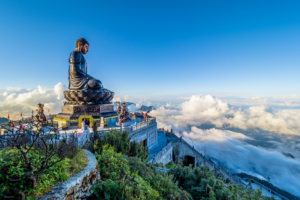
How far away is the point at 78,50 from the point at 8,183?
70.9ft

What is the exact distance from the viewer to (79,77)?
66.0 feet

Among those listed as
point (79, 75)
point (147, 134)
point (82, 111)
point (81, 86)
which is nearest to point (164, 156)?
point (147, 134)

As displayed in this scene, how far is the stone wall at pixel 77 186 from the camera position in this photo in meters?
3.14

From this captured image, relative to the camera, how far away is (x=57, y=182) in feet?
11.4

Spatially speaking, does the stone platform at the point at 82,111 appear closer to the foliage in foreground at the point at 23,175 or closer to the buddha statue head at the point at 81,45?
the buddha statue head at the point at 81,45

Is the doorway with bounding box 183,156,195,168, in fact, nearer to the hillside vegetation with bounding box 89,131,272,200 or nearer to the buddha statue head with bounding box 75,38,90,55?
the hillside vegetation with bounding box 89,131,272,200

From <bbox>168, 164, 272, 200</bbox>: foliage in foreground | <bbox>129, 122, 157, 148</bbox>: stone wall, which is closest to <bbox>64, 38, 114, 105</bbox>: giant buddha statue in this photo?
<bbox>129, 122, 157, 148</bbox>: stone wall

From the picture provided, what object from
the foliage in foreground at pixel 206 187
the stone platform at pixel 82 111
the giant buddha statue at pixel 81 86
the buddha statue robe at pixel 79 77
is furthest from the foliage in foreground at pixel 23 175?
the buddha statue robe at pixel 79 77

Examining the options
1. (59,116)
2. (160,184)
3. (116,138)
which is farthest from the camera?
(59,116)

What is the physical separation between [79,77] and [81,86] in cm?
158

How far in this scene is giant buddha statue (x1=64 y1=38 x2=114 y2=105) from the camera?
18984 millimetres

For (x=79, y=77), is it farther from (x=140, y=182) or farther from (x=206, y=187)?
(x=206, y=187)

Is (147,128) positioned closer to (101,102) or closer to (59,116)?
(101,102)

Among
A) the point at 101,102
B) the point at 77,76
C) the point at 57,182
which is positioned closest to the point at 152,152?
the point at 101,102
